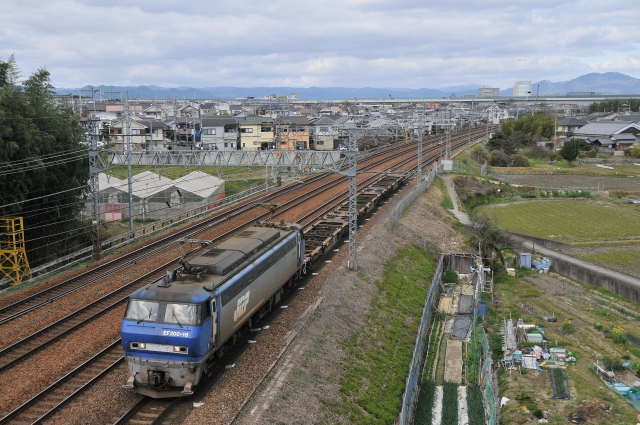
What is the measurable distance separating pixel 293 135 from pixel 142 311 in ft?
177

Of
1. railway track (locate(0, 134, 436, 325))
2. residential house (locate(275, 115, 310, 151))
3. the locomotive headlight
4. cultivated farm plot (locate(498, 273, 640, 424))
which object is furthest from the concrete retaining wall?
residential house (locate(275, 115, 310, 151))

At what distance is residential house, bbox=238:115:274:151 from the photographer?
2820 inches

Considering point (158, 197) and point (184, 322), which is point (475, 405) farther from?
point (158, 197)

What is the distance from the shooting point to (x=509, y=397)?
19031 millimetres

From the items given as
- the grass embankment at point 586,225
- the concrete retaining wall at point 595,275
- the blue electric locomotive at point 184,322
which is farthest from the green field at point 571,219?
the blue electric locomotive at point 184,322

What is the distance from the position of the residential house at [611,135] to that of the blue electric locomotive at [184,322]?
280ft

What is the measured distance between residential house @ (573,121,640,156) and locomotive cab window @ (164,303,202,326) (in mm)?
87620

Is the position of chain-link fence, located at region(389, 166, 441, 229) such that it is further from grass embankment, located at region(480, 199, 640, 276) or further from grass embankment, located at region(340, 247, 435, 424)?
grass embankment, located at region(480, 199, 640, 276)

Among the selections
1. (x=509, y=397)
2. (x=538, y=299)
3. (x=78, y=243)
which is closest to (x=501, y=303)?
(x=538, y=299)

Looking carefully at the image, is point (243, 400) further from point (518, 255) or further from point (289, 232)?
point (518, 255)

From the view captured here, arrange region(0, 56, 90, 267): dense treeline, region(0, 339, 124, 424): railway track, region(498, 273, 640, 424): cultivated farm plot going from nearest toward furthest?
1. region(0, 339, 124, 424): railway track
2. region(498, 273, 640, 424): cultivated farm plot
3. region(0, 56, 90, 267): dense treeline

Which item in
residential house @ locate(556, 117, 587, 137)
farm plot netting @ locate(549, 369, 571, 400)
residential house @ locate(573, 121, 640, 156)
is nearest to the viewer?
farm plot netting @ locate(549, 369, 571, 400)

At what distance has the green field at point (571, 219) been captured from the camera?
1663 inches

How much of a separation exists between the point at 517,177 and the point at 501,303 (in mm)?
42634
